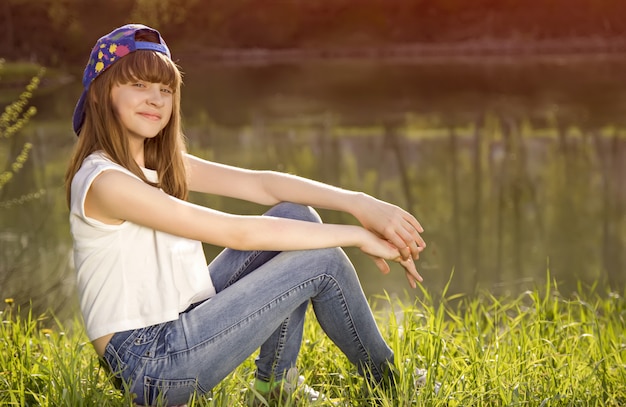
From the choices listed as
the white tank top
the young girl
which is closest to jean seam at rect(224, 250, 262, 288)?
the young girl

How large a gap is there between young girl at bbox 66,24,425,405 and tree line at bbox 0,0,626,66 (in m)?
29.7

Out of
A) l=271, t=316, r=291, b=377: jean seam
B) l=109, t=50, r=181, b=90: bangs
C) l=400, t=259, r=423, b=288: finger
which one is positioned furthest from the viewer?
l=400, t=259, r=423, b=288: finger

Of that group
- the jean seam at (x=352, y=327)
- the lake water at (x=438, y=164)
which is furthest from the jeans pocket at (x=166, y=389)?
the lake water at (x=438, y=164)

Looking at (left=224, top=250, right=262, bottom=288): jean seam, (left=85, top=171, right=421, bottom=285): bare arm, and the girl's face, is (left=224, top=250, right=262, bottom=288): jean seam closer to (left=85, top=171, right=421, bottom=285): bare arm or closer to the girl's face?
(left=85, top=171, right=421, bottom=285): bare arm

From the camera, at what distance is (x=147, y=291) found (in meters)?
1.95

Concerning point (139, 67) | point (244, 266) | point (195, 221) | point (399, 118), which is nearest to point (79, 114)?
point (139, 67)

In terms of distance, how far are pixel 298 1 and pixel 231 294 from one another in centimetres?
3537

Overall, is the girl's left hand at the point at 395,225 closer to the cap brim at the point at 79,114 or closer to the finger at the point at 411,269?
the finger at the point at 411,269

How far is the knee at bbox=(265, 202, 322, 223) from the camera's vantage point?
2203 millimetres

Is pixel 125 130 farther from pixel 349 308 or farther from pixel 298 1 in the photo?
pixel 298 1

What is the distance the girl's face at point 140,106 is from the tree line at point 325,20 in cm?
2966

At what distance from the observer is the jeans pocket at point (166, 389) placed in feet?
6.26

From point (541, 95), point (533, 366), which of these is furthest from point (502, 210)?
point (541, 95)

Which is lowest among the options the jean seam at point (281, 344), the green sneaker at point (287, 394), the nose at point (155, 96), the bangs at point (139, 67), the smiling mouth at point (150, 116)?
the green sneaker at point (287, 394)
